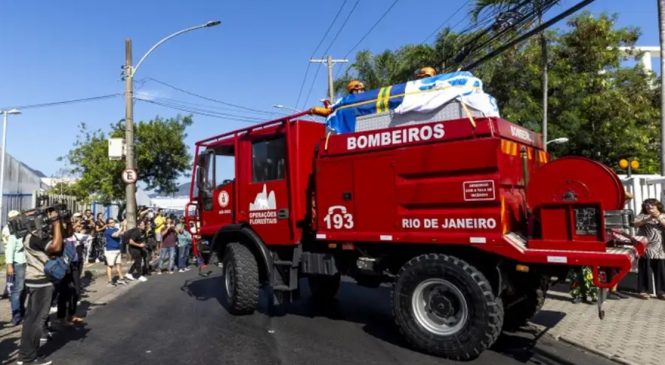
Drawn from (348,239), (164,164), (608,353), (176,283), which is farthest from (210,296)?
(164,164)

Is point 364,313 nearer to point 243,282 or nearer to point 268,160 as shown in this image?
point 243,282

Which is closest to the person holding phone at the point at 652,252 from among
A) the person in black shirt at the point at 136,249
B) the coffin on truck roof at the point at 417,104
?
the coffin on truck roof at the point at 417,104

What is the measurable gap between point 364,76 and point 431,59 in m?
4.59

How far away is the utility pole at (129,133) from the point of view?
16.0 m

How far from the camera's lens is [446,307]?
5785mm

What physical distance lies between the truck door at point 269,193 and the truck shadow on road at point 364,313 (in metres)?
1.34

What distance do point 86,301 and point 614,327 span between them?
28.8 ft

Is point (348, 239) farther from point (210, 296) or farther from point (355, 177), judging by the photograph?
point (210, 296)

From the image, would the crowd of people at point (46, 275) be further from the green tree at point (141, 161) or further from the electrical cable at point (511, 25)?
the green tree at point (141, 161)

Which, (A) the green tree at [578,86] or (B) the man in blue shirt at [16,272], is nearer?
(B) the man in blue shirt at [16,272]

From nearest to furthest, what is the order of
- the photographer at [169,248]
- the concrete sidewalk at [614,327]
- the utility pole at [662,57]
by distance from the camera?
1. the concrete sidewalk at [614,327]
2. the utility pole at [662,57]
3. the photographer at [169,248]

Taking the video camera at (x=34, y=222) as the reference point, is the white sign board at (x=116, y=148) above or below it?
above

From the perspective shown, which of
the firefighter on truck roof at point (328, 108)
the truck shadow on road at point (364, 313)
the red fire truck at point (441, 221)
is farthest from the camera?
the firefighter on truck roof at point (328, 108)

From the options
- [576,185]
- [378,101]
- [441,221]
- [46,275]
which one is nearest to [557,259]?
[576,185]
